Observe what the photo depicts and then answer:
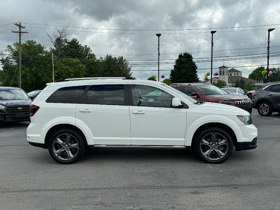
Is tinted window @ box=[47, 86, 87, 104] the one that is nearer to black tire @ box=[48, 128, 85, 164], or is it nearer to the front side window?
black tire @ box=[48, 128, 85, 164]

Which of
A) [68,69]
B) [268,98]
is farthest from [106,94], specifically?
[68,69]

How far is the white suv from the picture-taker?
17.6ft

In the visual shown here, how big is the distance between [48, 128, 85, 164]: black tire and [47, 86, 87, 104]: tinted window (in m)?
0.61

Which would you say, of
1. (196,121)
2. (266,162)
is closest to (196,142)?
(196,121)

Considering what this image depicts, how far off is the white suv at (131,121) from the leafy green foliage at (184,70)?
189ft

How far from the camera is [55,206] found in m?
3.55

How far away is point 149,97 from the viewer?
5477mm

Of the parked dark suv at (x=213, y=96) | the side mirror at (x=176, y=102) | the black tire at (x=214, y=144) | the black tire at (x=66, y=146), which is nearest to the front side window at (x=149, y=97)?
the side mirror at (x=176, y=102)

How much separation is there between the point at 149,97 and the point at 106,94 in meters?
0.89

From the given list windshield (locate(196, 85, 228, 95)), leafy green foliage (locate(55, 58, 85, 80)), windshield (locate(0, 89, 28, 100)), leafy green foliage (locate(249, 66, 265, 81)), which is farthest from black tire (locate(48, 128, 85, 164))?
leafy green foliage (locate(249, 66, 265, 81))

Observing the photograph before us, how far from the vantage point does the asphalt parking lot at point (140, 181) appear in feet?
11.9

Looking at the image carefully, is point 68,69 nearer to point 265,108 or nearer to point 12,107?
point 12,107

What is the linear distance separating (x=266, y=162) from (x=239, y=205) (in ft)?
7.91

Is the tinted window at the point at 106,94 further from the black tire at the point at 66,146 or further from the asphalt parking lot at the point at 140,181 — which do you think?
the asphalt parking lot at the point at 140,181
